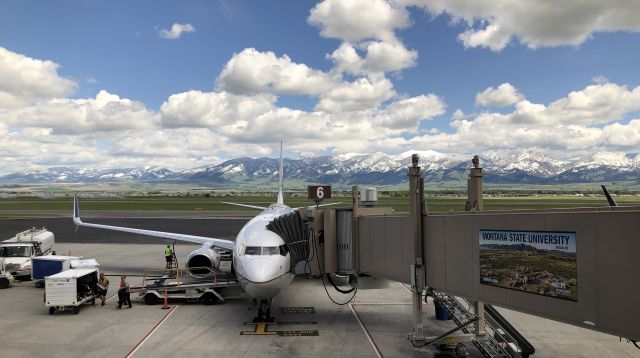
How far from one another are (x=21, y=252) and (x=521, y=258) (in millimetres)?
33651

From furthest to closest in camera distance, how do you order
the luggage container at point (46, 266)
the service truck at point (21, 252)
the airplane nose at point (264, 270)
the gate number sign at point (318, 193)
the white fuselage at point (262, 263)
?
the service truck at point (21, 252) → the luggage container at point (46, 266) → the gate number sign at point (318, 193) → the white fuselage at point (262, 263) → the airplane nose at point (264, 270)

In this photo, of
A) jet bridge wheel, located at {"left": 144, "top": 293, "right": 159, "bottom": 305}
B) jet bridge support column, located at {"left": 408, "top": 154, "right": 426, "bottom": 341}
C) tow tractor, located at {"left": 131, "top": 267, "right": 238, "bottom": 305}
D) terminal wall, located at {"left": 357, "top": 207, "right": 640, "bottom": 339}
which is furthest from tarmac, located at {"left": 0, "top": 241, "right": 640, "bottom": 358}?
terminal wall, located at {"left": 357, "top": 207, "right": 640, "bottom": 339}

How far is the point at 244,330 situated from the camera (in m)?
20.0

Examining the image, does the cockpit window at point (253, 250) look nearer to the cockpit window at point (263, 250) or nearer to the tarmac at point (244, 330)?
the cockpit window at point (263, 250)

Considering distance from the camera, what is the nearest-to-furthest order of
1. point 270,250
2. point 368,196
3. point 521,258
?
point 521,258
point 270,250
point 368,196

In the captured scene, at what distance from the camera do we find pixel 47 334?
63.9 ft

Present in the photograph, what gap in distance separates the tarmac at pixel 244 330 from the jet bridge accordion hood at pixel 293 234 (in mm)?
3224

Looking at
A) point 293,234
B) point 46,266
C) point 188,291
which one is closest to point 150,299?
point 188,291

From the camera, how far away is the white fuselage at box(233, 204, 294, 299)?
18938 mm

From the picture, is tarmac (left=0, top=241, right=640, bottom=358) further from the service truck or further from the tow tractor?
the service truck

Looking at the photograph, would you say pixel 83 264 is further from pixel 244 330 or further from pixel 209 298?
pixel 244 330

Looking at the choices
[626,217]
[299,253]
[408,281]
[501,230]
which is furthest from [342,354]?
[626,217]

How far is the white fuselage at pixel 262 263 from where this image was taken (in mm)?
18938

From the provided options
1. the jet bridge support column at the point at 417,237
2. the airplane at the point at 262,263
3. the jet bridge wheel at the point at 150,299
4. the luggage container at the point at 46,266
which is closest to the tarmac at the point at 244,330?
the jet bridge wheel at the point at 150,299
